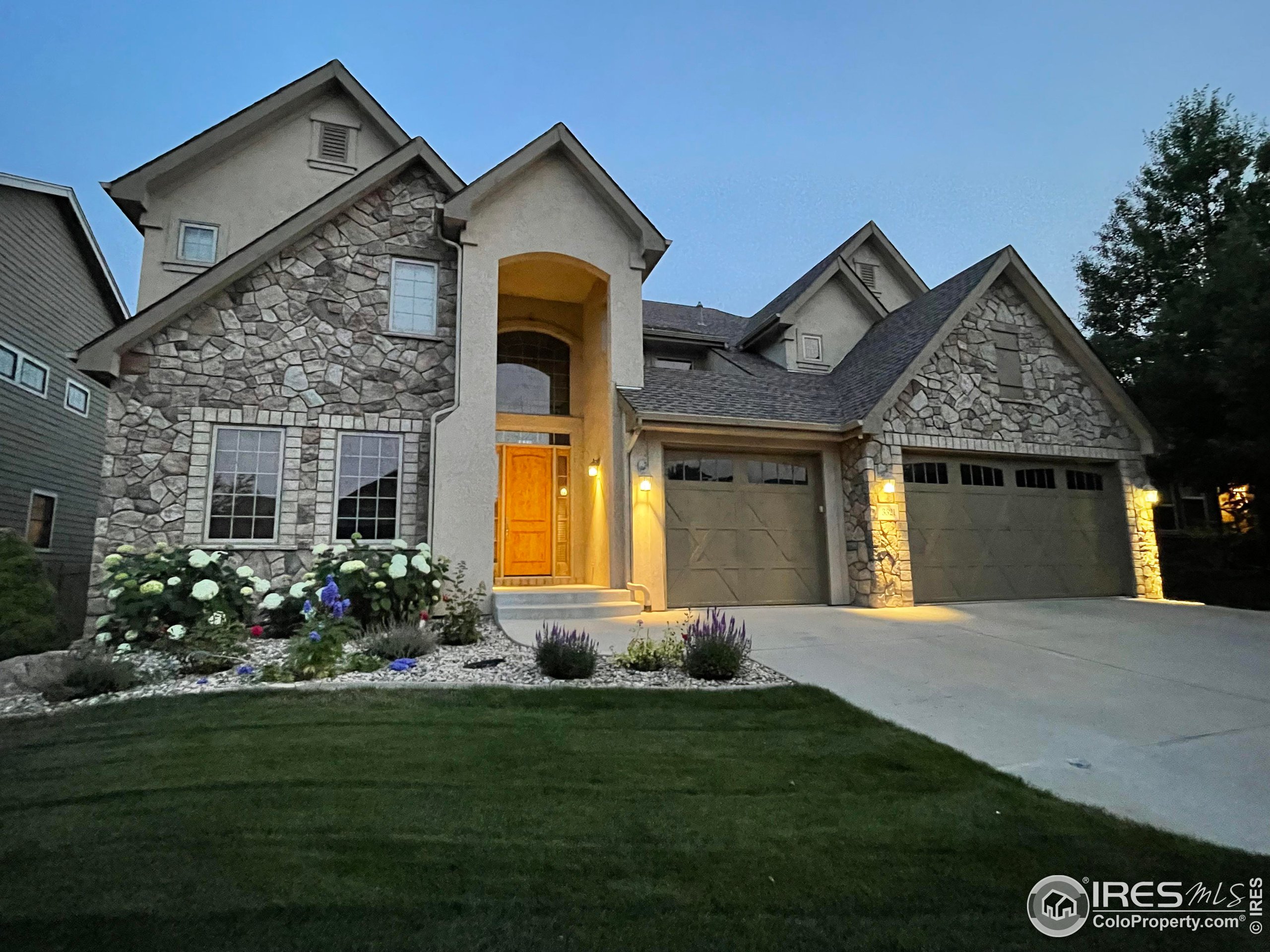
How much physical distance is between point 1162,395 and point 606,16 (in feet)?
156

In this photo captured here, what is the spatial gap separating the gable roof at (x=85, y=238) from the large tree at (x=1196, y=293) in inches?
790

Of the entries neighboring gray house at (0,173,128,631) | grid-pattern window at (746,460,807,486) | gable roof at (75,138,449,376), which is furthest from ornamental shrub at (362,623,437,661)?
neighboring gray house at (0,173,128,631)

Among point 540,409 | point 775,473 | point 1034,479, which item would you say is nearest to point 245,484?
point 540,409

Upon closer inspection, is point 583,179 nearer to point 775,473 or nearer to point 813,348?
point 775,473

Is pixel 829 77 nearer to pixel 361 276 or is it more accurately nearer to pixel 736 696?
pixel 361 276

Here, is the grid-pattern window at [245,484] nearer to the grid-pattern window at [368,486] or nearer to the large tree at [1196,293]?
the grid-pattern window at [368,486]

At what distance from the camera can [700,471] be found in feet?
33.5

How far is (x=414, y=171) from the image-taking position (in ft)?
33.3

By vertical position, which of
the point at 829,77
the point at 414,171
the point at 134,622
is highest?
the point at 829,77

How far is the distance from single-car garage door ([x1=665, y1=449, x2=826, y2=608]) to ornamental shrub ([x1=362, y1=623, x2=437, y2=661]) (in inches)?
161

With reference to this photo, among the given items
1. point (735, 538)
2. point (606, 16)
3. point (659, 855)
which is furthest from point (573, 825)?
point (606, 16)

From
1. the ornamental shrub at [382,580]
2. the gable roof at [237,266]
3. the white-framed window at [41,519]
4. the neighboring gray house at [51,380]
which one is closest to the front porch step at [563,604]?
the ornamental shrub at [382,580]

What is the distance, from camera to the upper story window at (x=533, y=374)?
1167 cm

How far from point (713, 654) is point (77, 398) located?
1493 centimetres
